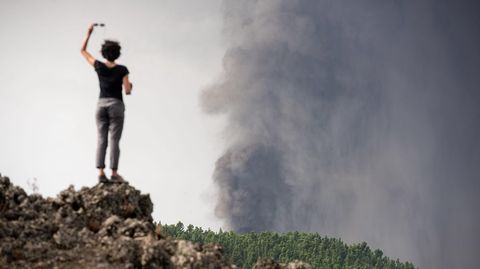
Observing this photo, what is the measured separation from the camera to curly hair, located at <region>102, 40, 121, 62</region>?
16659mm

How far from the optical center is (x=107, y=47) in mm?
16688

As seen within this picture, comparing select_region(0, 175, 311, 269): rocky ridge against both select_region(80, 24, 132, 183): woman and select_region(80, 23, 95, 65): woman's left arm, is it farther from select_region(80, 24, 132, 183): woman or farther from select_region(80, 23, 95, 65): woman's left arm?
select_region(80, 23, 95, 65): woman's left arm

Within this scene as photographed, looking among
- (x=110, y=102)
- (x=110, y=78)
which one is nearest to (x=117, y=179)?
(x=110, y=102)

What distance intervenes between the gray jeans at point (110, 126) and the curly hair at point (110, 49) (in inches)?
38.2

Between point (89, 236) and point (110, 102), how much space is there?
3.68m

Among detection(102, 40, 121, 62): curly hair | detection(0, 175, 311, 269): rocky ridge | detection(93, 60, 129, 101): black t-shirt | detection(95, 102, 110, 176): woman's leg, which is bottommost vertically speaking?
detection(0, 175, 311, 269): rocky ridge

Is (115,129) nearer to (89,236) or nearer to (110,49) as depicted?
(110,49)

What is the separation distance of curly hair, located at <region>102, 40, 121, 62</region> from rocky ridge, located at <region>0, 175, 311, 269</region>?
3003 mm

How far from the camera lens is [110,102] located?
16797mm

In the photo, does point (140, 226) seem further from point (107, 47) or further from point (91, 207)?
point (107, 47)

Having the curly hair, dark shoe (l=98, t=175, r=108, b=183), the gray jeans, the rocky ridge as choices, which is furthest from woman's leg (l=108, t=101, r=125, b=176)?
the rocky ridge

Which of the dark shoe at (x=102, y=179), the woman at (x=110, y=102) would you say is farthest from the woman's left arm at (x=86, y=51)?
the dark shoe at (x=102, y=179)

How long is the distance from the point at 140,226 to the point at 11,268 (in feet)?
8.62

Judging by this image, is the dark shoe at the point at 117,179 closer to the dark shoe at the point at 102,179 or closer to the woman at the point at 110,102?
the woman at the point at 110,102
